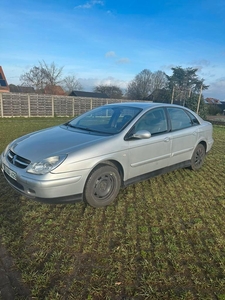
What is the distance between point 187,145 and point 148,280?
3.15 meters

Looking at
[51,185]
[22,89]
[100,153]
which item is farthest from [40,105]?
[22,89]

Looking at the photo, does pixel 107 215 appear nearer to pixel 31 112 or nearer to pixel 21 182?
pixel 21 182

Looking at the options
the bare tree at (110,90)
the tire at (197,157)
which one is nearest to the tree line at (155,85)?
the bare tree at (110,90)

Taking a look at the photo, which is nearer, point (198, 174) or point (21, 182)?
point (21, 182)

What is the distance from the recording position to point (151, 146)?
3656 mm

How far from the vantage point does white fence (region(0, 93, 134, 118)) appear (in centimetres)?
1730

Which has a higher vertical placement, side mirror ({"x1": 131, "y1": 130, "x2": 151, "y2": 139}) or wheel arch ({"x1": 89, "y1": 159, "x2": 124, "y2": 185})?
side mirror ({"x1": 131, "y1": 130, "x2": 151, "y2": 139})

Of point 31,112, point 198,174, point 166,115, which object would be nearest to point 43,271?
point 166,115

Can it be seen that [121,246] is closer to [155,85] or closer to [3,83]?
[3,83]

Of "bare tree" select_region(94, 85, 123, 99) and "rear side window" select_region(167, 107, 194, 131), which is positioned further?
"bare tree" select_region(94, 85, 123, 99)

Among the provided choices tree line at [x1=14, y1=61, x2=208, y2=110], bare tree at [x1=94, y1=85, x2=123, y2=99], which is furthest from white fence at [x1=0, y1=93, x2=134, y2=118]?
bare tree at [x1=94, y1=85, x2=123, y2=99]

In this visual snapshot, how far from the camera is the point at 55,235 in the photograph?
8.25 feet

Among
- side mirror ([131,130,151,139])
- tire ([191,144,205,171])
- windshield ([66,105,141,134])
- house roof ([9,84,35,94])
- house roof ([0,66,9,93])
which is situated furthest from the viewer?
house roof ([9,84,35,94])

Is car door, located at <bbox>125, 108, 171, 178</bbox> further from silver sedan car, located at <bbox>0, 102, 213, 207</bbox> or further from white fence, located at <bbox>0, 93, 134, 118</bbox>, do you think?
white fence, located at <bbox>0, 93, 134, 118</bbox>
